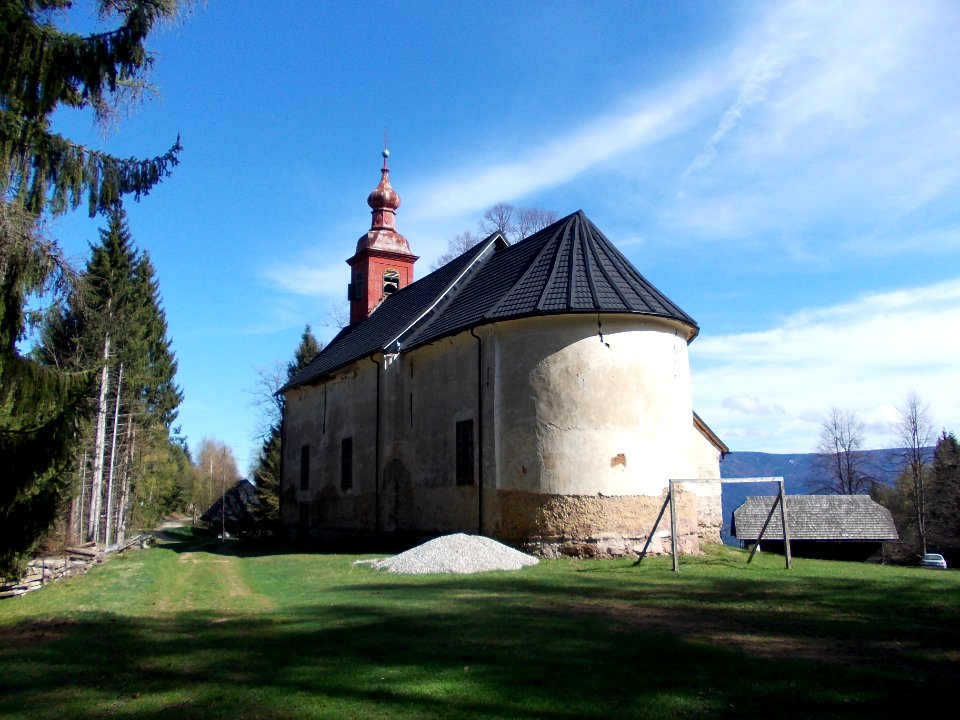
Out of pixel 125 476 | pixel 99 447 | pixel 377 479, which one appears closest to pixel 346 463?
pixel 377 479

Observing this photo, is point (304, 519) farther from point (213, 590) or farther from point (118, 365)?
point (213, 590)

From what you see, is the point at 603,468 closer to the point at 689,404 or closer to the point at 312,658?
the point at 689,404

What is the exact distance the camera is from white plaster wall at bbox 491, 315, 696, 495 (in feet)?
53.1

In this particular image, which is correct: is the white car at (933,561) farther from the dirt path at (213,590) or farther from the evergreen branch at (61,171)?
the evergreen branch at (61,171)

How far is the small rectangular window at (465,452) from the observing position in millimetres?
18250

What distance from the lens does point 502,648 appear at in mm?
7586

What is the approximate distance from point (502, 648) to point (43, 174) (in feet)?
28.1

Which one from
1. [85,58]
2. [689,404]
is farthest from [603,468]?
[85,58]

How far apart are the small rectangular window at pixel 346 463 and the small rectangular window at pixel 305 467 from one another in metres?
4.16

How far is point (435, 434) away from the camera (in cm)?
1992

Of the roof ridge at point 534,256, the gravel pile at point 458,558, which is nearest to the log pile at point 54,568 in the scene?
the gravel pile at point 458,558

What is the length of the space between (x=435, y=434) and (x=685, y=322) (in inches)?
285

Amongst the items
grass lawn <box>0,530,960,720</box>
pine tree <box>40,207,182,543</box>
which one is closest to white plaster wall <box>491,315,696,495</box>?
grass lawn <box>0,530,960,720</box>

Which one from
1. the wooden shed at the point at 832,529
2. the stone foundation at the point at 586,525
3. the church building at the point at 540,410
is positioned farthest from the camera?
the wooden shed at the point at 832,529
